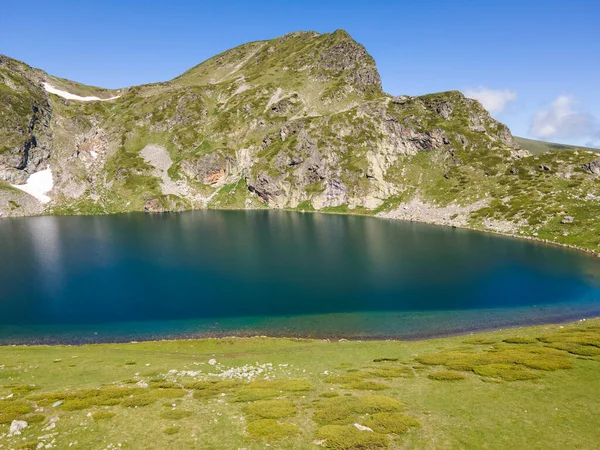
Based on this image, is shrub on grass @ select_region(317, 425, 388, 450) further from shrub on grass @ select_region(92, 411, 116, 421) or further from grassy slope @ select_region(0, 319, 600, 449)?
shrub on grass @ select_region(92, 411, 116, 421)

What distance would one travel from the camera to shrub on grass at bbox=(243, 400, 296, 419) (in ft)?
78.4

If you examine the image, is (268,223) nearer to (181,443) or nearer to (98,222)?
(98,222)

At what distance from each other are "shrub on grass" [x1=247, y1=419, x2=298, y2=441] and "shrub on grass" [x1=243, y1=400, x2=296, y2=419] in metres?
1.00

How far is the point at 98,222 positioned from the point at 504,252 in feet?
591

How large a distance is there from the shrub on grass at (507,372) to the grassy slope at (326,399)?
16 centimetres

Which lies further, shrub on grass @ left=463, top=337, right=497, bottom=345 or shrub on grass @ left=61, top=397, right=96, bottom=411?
shrub on grass @ left=463, top=337, right=497, bottom=345

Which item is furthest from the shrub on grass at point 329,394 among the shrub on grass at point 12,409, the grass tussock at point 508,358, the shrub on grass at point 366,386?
the shrub on grass at point 12,409

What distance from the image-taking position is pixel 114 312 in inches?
2584

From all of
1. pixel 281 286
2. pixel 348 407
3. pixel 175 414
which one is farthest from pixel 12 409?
pixel 281 286

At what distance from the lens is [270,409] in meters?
24.9

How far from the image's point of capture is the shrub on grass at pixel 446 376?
31219 millimetres

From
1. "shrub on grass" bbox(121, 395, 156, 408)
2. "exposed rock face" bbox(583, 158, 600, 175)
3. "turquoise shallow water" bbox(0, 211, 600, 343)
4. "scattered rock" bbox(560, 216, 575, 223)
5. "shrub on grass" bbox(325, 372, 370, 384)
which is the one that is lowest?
"turquoise shallow water" bbox(0, 211, 600, 343)

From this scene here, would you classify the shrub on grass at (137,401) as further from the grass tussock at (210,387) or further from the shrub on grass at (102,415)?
the grass tussock at (210,387)

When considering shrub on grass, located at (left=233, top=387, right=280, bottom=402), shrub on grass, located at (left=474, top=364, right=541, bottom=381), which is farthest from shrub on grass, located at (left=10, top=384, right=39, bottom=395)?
shrub on grass, located at (left=474, top=364, right=541, bottom=381)
